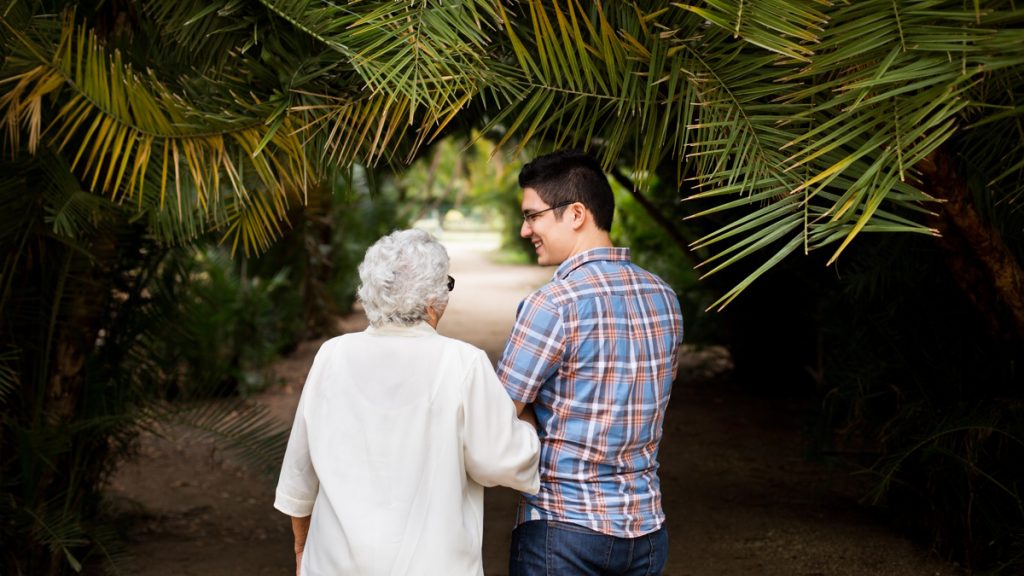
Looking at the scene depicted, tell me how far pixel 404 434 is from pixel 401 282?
13.7 inches

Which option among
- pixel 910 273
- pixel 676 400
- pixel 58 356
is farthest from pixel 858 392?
pixel 676 400

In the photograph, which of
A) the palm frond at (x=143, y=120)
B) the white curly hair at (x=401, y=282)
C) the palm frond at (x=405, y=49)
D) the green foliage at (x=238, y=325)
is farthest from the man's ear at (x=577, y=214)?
the green foliage at (x=238, y=325)

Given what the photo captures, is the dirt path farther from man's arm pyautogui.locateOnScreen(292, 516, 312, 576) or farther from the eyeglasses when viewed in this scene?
the eyeglasses

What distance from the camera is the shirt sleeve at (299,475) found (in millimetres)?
2434

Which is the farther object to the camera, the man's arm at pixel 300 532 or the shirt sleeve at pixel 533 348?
the man's arm at pixel 300 532

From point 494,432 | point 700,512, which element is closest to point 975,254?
point 494,432

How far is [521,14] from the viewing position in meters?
3.32

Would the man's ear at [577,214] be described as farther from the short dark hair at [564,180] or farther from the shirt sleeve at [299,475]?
the shirt sleeve at [299,475]

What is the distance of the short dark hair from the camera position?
2.50 m

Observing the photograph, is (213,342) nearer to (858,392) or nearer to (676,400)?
(676,400)

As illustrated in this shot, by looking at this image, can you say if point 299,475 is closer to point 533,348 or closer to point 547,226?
point 533,348

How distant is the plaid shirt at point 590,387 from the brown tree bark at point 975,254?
101cm

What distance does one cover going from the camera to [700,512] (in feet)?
20.6

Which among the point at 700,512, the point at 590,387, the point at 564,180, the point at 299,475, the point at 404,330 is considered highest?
the point at 564,180
